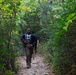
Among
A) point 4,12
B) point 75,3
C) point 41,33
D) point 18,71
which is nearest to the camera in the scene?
point 75,3

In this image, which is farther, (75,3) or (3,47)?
(3,47)

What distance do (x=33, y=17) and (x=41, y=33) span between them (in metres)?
1.99

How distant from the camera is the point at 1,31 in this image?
959 cm

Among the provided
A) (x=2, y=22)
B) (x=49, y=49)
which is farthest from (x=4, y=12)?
(x=49, y=49)

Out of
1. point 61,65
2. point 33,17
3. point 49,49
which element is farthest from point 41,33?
point 61,65

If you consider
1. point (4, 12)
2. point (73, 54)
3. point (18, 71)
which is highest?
point (4, 12)

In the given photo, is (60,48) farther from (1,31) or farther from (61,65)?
(1,31)

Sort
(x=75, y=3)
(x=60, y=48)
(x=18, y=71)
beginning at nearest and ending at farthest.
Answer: (x=75, y=3) → (x=60, y=48) → (x=18, y=71)

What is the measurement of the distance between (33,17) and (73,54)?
1499cm

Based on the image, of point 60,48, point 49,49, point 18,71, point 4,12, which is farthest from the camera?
point 49,49

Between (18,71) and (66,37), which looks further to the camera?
(18,71)

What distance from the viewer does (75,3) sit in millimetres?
7867

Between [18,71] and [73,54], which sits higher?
[73,54]

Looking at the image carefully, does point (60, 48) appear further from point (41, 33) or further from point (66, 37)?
point (41, 33)
